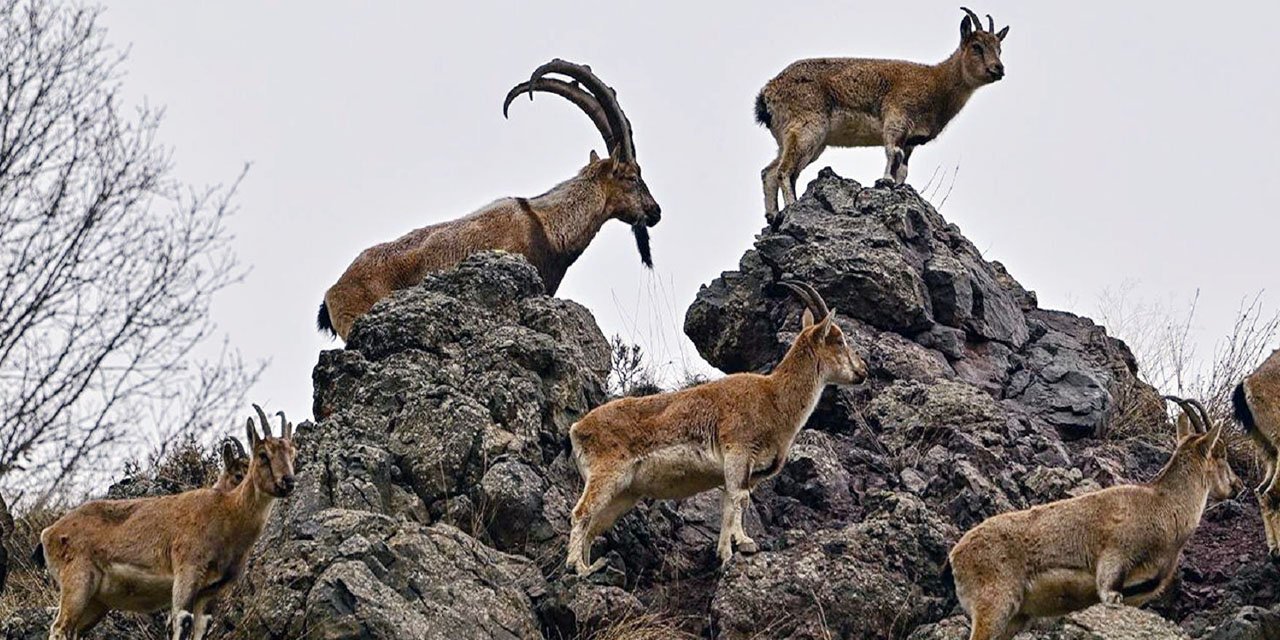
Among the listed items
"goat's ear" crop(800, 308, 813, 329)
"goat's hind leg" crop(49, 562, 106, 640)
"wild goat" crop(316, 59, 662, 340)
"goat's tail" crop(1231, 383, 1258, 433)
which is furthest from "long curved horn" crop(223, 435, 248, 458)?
"goat's tail" crop(1231, 383, 1258, 433)

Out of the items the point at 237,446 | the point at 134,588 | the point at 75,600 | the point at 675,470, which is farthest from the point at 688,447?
the point at 75,600

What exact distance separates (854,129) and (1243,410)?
6.26m

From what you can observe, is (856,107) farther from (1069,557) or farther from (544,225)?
(1069,557)

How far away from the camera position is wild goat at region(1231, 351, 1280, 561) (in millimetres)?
14680

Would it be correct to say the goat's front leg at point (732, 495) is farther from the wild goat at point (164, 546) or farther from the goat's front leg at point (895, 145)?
the goat's front leg at point (895, 145)

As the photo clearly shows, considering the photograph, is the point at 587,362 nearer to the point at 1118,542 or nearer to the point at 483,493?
the point at 483,493

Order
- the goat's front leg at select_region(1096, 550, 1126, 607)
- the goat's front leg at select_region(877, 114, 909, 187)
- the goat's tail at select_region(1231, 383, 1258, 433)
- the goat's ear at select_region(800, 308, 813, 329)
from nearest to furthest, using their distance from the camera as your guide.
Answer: the goat's front leg at select_region(1096, 550, 1126, 607) → the goat's tail at select_region(1231, 383, 1258, 433) → the goat's ear at select_region(800, 308, 813, 329) → the goat's front leg at select_region(877, 114, 909, 187)

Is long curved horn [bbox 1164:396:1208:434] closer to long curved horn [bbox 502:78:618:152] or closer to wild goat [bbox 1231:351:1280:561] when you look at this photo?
wild goat [bbox 1231:351:1280:561]

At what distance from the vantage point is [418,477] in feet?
50.7

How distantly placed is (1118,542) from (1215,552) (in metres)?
2.67

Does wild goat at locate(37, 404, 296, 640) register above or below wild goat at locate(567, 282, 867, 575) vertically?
below

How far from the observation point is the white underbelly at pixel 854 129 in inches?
798

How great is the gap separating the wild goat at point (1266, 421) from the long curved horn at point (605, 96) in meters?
7.58

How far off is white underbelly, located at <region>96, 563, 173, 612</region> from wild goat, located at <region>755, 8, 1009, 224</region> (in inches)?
311
